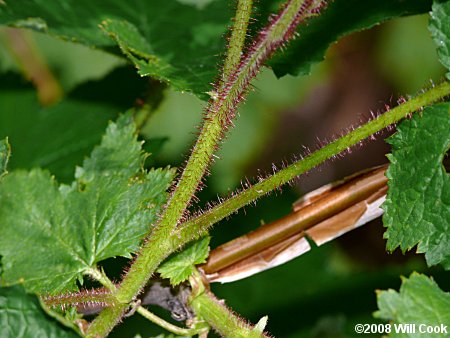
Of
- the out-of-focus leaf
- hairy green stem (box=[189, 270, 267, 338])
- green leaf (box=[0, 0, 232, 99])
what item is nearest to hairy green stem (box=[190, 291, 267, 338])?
hairy green stem (box=[189, 270, 267, 338])

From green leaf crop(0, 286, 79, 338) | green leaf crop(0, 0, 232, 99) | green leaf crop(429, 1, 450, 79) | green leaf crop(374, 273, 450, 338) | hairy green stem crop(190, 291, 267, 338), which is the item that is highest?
green leaf crop(0, 0, 232, 99)

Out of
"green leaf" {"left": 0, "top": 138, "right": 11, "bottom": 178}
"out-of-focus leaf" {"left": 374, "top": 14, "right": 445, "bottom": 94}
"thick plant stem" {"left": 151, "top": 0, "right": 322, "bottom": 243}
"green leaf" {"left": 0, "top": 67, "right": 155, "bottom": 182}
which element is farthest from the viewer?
"out-of-focus leaf" {"left": 374, "top": 14, "right": 445, "bottom": 94}

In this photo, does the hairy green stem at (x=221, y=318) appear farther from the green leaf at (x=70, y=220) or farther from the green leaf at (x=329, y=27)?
the green leaf at (x=329, y=27)

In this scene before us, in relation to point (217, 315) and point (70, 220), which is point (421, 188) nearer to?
point (217, 315)

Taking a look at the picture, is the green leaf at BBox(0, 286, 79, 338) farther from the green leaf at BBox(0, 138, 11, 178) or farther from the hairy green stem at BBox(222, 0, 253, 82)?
the hairy green stem at BBox(222, 0, 253, 82)

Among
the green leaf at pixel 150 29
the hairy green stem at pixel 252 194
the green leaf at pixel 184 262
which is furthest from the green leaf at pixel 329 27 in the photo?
the green leaf at pixel 184 262
